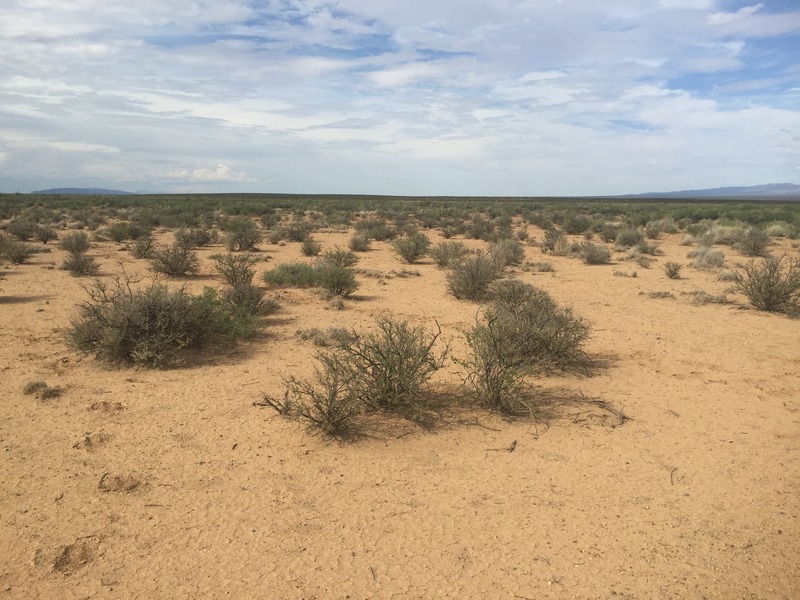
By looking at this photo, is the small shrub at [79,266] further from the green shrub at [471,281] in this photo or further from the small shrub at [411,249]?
the green shrub at [471,281]

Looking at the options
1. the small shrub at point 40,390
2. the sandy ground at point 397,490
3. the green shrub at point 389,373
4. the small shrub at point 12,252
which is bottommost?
the sandy ground at point 397,490

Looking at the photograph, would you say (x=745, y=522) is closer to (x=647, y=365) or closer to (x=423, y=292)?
(x=647, y=365)

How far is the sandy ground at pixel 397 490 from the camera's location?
3562mm

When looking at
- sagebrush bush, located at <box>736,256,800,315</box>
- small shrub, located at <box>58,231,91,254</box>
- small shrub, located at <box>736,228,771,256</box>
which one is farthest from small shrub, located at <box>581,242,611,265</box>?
small shrub, located at <box>58,231,91,254</box>

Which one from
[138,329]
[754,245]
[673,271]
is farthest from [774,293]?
[138,329]

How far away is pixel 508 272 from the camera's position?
16641 millimetres

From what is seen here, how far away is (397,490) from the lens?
15.1 feet

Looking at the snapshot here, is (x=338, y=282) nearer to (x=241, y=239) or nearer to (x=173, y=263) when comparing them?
(x=173, y=263)

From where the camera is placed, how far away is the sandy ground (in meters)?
3.56

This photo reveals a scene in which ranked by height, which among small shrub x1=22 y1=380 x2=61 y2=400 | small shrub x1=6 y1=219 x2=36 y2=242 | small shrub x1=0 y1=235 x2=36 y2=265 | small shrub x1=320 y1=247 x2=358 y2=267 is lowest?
small shrub x1=22 y1=380 x2=61 y2=400

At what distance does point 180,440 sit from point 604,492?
4.03 meters

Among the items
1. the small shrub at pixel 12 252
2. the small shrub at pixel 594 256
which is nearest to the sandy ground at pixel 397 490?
the small shrub at pixel 12 252

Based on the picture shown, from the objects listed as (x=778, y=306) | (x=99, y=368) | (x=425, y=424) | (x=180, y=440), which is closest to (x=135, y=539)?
(x=180, y=440)

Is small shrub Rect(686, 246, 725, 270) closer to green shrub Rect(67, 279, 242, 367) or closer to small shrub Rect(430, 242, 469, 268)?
small shrub Rect(430, 242, 469, 268)
